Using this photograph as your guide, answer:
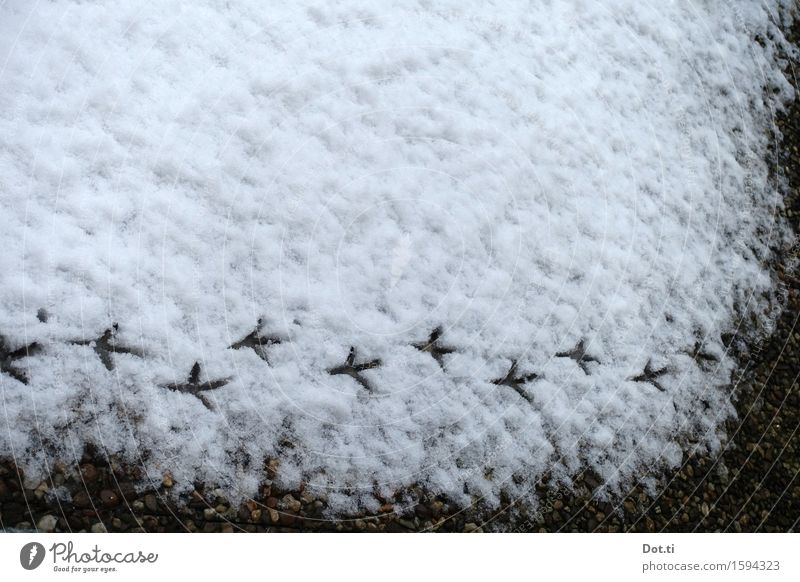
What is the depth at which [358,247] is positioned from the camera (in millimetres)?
2252

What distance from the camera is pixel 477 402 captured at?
2225mm

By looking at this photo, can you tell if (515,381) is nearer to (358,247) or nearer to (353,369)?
(353,369)

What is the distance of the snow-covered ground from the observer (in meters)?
1.99

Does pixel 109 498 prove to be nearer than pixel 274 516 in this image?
Yes

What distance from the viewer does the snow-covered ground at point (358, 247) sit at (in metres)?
1.99

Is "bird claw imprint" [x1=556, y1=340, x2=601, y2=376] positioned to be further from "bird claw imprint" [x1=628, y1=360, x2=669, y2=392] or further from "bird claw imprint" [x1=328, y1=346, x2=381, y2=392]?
"bird claw imprint" [x1=328, y1=346, x2=381, y2=392]

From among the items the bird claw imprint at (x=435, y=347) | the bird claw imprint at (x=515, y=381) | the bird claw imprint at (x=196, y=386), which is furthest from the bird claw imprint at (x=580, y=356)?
the bird claw imprint at (x=196, y=386)

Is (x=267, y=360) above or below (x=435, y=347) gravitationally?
below

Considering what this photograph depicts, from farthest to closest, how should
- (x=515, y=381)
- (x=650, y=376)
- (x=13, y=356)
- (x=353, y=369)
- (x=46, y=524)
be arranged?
(x=650, y=376), (x=515, y=381), (x=353, y=369), (x=13, y=356), (x=46, y=524)

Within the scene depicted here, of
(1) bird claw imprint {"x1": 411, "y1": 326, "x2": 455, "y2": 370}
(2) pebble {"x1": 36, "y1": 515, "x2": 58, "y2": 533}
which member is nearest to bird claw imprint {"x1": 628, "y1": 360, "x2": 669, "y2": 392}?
(1) bird claw imprint {"x1": 411, "y1": 326, "x2": 455, "y2": 370}

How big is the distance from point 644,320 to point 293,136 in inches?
64.5

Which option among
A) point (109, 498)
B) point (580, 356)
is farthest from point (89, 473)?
point (580, 356)

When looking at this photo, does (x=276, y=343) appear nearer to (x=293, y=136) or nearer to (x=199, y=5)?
(x=293, y=136)

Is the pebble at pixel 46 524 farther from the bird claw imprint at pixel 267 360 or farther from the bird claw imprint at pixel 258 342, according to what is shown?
the bird claw imprint at pixel 258 342
